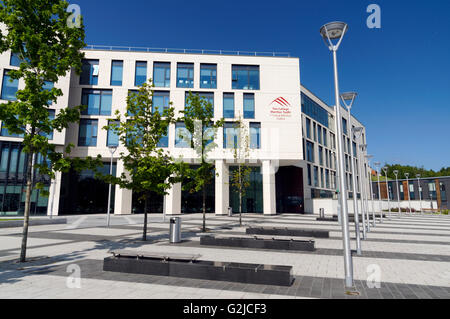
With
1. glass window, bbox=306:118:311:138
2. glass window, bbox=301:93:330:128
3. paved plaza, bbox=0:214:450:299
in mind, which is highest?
glass window, bbox=301:93:330:128

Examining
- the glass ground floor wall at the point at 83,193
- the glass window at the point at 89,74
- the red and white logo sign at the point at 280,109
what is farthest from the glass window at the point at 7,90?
the red and white logo sign at the point at 280,109

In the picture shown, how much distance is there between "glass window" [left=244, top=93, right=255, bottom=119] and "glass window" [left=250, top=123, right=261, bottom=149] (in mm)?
1266

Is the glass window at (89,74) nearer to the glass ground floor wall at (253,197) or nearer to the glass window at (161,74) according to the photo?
the glass window at (161,74)

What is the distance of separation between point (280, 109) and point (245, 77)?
6.62 meters

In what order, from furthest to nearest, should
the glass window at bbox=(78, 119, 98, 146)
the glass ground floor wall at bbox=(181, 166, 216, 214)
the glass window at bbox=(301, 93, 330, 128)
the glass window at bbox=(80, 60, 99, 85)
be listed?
the glass window at bbox=(301, 93, 330, 128) → the glass ground floor wall at bbox=(181, 166, 216, 214) → the glass window at bbox=(80, 60, 99, 85) → the glass window at bbox=(78, 119, 98, 146)

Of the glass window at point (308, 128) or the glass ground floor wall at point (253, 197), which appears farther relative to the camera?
the glass window at point (308, 128)

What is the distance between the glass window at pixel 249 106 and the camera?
35.5m

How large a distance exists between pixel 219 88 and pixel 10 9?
2784 centimetres

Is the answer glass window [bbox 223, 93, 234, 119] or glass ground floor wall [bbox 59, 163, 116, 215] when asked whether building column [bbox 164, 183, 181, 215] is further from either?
glass window [bbox 223, 93, 234, 119]

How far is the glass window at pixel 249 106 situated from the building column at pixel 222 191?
23.5ft

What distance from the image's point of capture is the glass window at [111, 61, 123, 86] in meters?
34.3

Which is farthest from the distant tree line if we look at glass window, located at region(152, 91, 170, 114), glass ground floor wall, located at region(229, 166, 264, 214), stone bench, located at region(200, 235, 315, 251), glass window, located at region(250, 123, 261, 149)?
stone bench, located at region(200, 235, 315, 251)

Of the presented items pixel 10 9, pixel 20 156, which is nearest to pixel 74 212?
pixel 20 156
